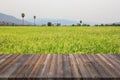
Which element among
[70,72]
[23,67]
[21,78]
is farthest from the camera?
[23,67]

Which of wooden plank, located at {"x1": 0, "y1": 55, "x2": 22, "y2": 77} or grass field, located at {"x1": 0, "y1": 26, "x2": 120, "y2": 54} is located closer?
wooden plank, located at {"x1": 0, "y1": 55, "x2": 22, "y2": 77}

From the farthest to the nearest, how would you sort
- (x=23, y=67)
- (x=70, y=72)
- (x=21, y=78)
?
1. (x=23, y=67)
2. (x=70, y=72)
3. (x=21, y=78)

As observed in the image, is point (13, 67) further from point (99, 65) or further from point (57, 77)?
point (99, 65)

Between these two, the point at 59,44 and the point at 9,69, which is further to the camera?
the point at 59,44

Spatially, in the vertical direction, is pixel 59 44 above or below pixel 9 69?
below

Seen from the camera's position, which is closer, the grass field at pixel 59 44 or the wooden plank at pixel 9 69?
the wooden plank at pixel 9 69

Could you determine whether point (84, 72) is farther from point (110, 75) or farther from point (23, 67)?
point (23, 67)

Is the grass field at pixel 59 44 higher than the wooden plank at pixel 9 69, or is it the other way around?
the wooden plank at pixel 9 69

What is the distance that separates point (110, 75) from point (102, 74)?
0.16 m

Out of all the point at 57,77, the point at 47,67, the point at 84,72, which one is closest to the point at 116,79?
the point at 84,72

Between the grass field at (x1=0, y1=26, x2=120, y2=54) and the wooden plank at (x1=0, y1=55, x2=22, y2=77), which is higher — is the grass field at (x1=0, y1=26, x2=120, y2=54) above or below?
below

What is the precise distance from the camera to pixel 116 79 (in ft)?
13.7

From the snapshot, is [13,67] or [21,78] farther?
[13,67]

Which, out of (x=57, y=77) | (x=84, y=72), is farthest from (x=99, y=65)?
(x=57, y=77)
